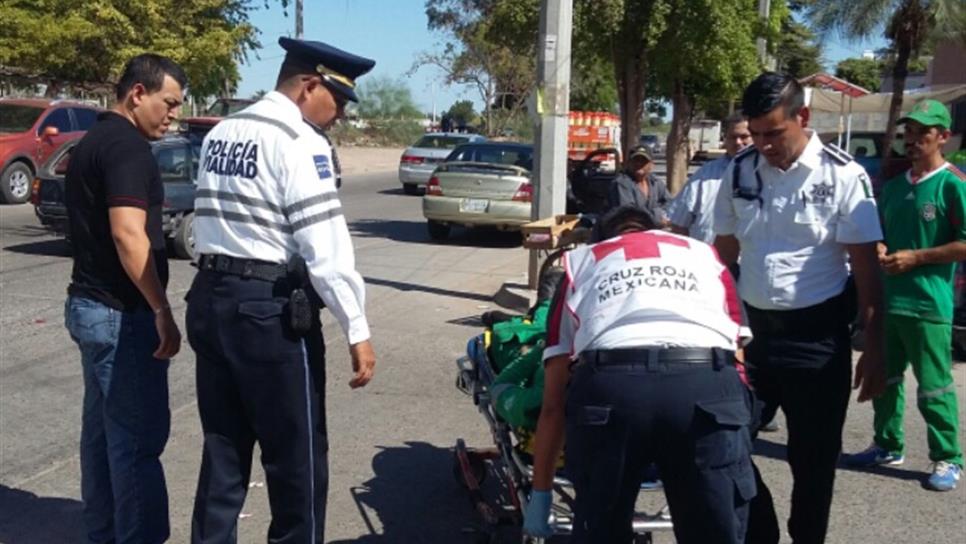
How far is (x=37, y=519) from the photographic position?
5070 millimetres

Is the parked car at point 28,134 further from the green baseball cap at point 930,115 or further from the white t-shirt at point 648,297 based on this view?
the white t-shirt at point 648,297

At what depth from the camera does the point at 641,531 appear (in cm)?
395

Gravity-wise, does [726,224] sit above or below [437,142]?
above

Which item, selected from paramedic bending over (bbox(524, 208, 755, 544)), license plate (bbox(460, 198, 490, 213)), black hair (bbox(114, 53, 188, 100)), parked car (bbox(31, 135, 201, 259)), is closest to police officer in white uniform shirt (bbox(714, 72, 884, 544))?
paramedic bending over (bbox(524, 208, 755, 544))

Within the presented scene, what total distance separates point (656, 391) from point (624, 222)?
64 cm

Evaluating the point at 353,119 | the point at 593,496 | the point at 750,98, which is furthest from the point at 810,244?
the point at 353,119

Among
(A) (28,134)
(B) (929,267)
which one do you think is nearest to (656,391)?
(B) (929,267)

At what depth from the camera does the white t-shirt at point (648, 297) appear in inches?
119

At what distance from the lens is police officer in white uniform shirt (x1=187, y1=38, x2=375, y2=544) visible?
3496 mm

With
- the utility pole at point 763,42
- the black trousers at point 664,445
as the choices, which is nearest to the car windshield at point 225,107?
the utility pole at point 763,42

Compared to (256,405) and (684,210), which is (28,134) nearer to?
(684,210)

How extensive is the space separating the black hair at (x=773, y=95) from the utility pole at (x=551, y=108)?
6448 millimetres

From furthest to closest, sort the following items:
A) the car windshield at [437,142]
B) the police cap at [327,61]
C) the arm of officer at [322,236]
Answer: the car windshield at [437,142]
the police cap at [327,61]
the arm of officer at [322,236]

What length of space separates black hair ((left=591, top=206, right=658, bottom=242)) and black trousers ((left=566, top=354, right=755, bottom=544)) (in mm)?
500
